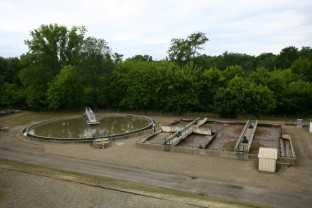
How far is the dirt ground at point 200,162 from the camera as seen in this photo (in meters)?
14.6

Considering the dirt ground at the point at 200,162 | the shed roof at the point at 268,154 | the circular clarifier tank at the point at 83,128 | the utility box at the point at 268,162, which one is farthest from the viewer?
the circular clarifier tank at the point at 83,128

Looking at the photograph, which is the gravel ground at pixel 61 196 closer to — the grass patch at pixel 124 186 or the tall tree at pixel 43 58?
the grass patch at pixel 124 186

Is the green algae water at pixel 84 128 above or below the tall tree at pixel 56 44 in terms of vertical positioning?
below

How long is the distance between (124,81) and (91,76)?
6193mm

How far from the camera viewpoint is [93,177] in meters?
15.7

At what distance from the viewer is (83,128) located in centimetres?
3356

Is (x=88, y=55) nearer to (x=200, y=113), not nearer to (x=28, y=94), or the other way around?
(x=28, y=94)

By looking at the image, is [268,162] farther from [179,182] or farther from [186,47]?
[186,47]

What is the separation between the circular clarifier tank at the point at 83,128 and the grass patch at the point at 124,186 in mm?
7889

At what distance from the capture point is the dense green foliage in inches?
1486

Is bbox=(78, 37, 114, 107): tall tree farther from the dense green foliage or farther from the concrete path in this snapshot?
the concrete path

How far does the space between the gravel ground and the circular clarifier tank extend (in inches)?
424

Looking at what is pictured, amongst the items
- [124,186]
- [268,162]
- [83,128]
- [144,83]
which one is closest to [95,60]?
[144,83]

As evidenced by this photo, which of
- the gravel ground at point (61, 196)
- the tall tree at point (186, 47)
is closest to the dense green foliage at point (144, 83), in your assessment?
the tall tree at point (186, 47)
